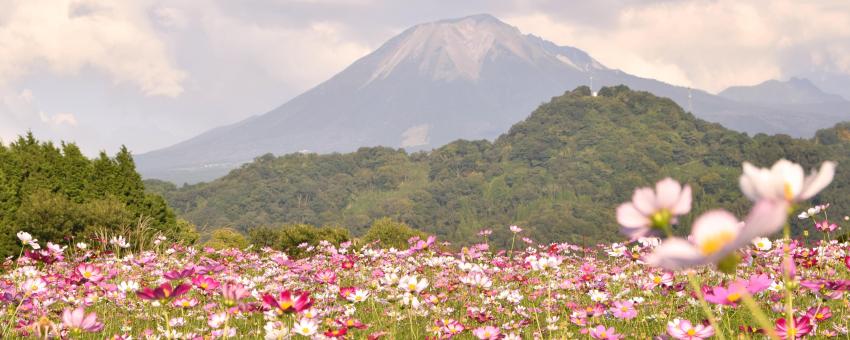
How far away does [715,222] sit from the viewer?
1066 mm

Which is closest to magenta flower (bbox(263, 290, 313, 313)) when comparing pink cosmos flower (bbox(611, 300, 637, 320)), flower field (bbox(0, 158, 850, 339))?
flower field (bbox(0, 158, 850, 339))

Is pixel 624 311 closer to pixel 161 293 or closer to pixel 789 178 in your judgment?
pixel 161 293

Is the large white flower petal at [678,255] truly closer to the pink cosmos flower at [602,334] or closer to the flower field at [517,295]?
the flower field at [517,295]

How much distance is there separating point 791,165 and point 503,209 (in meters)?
109

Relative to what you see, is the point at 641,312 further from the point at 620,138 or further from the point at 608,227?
the point at 620,138

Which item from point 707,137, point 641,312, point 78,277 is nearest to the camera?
point 78,277

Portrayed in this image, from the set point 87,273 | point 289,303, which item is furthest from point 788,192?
point 87,273

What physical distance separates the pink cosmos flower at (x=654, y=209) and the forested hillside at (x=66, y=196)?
1498cm

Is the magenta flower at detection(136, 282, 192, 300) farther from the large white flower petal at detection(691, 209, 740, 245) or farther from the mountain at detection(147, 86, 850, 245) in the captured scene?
the mountain at detection(147, 86, 850, 245)

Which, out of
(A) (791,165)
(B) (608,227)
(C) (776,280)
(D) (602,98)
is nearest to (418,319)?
(C) (776,280)

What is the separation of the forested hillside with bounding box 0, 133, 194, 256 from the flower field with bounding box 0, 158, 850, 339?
26.8 ft

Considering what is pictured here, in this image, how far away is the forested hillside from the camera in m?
15.4

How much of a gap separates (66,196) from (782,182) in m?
22.9

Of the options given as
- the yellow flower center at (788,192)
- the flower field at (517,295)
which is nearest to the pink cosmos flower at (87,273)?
the flower field at (517,295)
